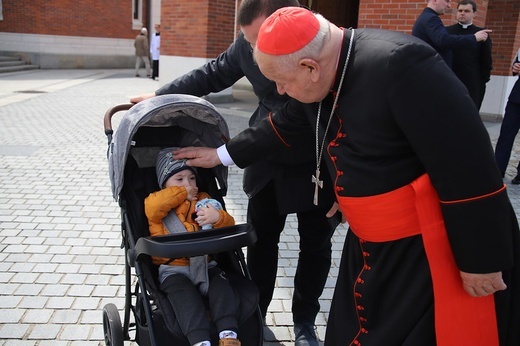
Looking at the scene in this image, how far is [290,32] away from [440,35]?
5.14m

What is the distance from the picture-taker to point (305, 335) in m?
3.04

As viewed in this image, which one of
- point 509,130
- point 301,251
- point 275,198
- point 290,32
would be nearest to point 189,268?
point 275,198

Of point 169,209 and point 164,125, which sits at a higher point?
point 164,125

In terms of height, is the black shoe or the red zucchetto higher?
the red zucchetto

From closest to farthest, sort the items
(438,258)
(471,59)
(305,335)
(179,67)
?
(438,258)
(305,335)
(471,59)
(179,67)

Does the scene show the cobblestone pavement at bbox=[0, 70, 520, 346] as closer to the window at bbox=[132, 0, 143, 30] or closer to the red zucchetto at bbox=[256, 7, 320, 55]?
the red zucchetto at bbox=[256, 7, 320, 55]

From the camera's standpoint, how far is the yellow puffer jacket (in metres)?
2.61

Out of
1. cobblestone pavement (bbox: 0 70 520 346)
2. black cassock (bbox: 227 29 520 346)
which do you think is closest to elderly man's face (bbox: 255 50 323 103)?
black cassock (bbox: 227 29 520 346)

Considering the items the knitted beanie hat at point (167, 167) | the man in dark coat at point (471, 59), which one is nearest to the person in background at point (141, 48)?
the man in dark coat at point (471, 59)

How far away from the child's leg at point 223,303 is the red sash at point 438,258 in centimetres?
94

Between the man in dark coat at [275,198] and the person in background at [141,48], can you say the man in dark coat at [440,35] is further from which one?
the person in background at [141,48]

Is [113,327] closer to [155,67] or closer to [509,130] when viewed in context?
[509,130]

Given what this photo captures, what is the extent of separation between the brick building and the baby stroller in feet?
20.4

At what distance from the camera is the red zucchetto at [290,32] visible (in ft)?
5.19
